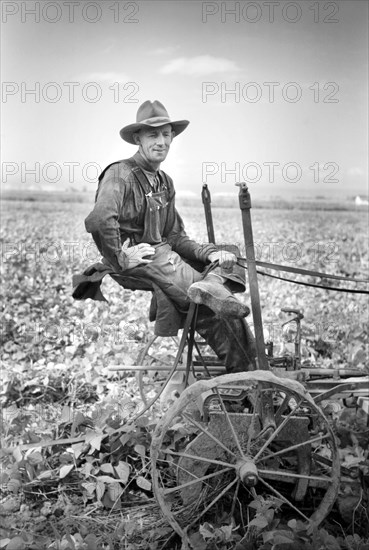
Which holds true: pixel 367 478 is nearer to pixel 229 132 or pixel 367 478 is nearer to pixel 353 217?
pixel 229 132

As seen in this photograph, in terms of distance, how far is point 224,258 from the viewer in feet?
9.79

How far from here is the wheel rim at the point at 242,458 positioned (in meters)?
2.69

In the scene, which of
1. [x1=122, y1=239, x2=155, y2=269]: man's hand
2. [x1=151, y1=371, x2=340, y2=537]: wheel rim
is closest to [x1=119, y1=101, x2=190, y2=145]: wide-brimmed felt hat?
[x1=122, y1=239, x2=155, y2=269]: man's hand

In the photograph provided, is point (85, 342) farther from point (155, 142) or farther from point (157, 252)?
point (155, 142)

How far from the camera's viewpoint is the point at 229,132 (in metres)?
3.64

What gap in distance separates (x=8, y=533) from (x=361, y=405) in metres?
1.91

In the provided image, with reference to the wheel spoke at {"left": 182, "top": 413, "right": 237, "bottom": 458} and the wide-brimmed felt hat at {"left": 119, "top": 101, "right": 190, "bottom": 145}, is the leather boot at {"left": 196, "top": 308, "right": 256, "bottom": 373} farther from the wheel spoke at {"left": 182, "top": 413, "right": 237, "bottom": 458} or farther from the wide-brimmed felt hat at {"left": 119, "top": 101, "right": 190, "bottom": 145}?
the wide-brimmed felt hat at {"left": 119, "top": 101, "right": 190, "bottom": 145}

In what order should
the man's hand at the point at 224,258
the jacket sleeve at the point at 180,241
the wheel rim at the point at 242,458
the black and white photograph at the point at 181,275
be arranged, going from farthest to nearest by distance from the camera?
the jacket sleeve at the point at 180,241, the man's hand at the point at 224,258, the black and white photograph at the point at 181,275, the wheel rim at the point at 242,458

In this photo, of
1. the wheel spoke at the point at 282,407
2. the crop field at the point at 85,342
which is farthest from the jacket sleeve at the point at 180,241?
the wheel spoke at the point at 282,407

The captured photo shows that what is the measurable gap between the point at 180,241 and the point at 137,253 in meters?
0.32

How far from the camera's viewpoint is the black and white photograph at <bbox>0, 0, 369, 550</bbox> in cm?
282

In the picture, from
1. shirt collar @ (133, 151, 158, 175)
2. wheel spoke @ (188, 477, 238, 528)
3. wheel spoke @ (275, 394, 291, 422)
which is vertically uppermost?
shirt collar @ (133, 151, 158, 175)

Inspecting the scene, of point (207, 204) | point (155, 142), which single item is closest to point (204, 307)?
point (207, 204)

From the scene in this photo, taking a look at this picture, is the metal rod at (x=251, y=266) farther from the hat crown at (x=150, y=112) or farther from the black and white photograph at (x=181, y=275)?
the hat crown at (x=150, y=112)
